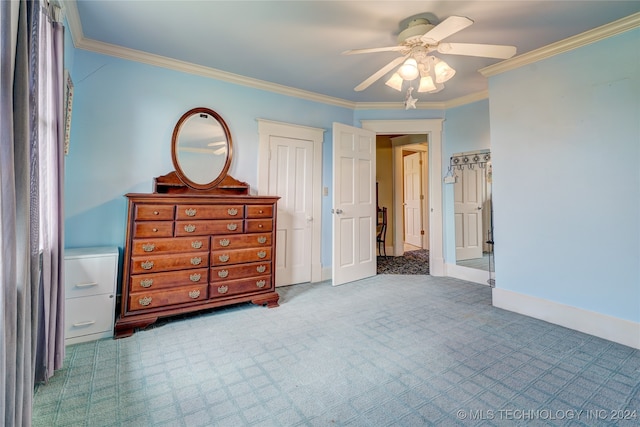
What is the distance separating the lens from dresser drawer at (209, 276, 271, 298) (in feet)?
8.45

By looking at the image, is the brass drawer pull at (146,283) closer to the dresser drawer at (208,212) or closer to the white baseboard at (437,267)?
the dresser drawer at (208,212)

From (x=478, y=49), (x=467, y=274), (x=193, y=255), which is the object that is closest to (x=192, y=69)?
(x=193, y=255)

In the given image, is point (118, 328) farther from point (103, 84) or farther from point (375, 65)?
point (375, 65)

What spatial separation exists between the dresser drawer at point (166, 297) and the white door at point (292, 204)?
3.65 ft

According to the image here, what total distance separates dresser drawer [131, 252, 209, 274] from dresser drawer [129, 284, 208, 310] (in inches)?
7.2

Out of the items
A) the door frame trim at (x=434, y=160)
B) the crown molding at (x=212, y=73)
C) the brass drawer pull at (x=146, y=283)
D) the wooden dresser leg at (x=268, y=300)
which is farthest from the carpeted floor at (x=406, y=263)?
the brass drawer pull at (x=146, y=283)

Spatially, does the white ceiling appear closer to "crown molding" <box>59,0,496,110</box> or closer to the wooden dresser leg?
"crown molding" <box>59,0,496,110</box>

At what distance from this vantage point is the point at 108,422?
1.34 m

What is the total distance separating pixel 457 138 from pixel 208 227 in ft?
11.5

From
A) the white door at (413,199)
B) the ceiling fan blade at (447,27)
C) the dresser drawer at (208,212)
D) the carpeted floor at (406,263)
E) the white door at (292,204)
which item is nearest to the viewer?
the ceiling fan blade at (447,27)

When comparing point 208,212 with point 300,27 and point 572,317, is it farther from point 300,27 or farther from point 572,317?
point 572,317

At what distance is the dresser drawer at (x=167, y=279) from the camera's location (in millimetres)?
2262

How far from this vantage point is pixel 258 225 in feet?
9.27

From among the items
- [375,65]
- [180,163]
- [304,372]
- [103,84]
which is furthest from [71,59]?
[304,372]
